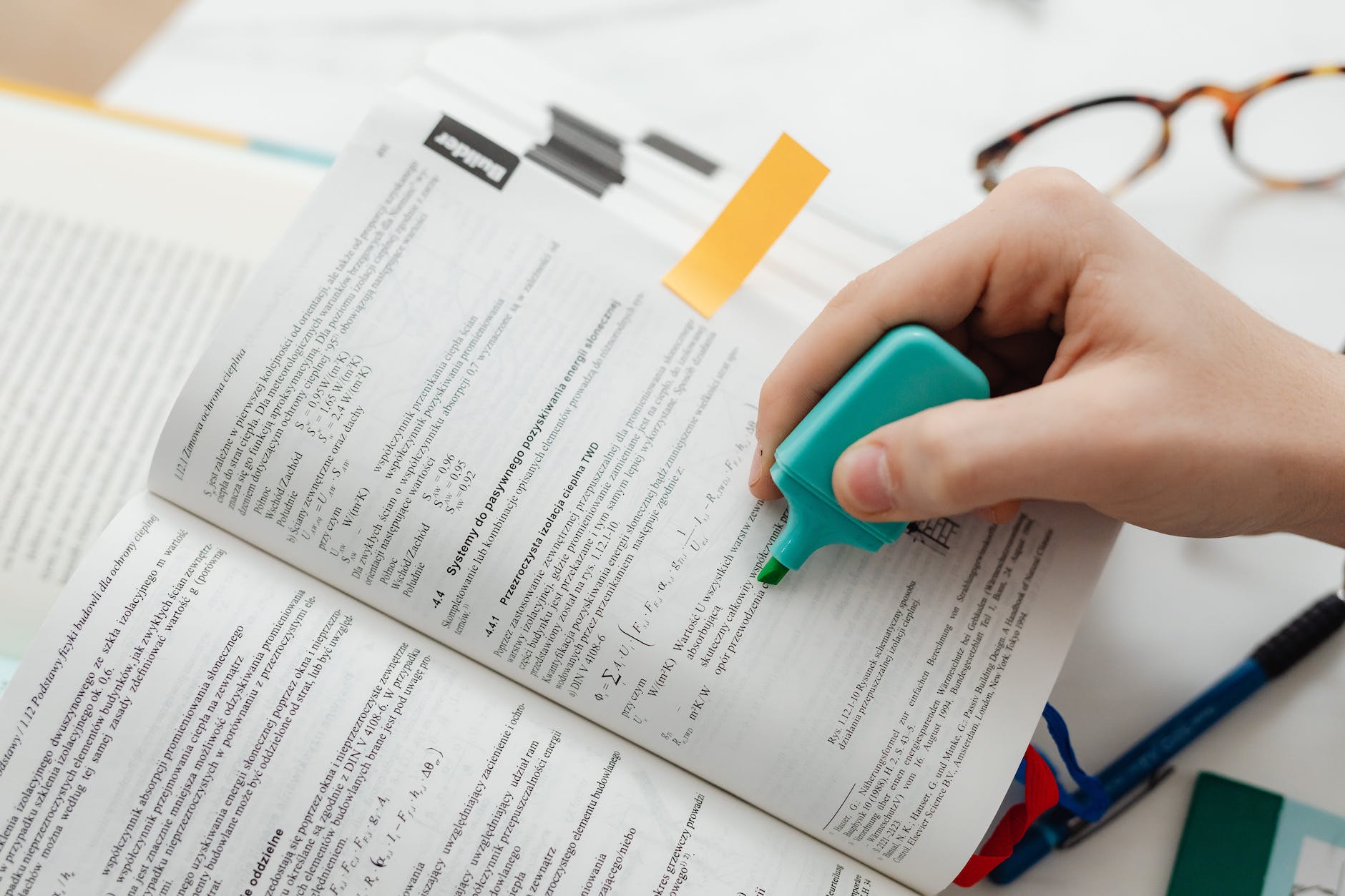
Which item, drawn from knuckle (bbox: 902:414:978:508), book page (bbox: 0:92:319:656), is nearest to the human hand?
knuckle (bbox: 902:414:978:508)

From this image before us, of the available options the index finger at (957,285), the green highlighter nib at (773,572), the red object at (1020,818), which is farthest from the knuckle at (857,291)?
the red object at (1020,818)

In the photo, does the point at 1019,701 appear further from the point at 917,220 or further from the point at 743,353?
the point at 917,220

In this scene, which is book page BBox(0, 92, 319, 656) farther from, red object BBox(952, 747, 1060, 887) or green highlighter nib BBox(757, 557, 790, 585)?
red object BBox(952, 747, 1060, 887)

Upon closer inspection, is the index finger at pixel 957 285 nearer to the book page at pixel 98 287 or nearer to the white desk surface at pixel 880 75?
the white desk surface at pixel 880 75

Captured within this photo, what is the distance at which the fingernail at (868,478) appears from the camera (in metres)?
0.39

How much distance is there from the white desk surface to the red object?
16 cm

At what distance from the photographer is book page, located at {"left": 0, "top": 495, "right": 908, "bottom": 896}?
17.7 inches

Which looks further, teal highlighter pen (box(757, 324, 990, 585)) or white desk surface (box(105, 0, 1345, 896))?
white desk surface (box(105, 0, 1345, 896))

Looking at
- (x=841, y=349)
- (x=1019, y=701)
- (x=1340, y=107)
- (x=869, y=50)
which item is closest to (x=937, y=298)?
(x=841, y=349)

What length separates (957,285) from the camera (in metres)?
0.42

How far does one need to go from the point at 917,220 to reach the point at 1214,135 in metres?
0.22

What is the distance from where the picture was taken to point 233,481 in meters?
0.47

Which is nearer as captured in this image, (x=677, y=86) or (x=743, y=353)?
(x=743, y=353)

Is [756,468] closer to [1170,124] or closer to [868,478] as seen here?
[868,478]
